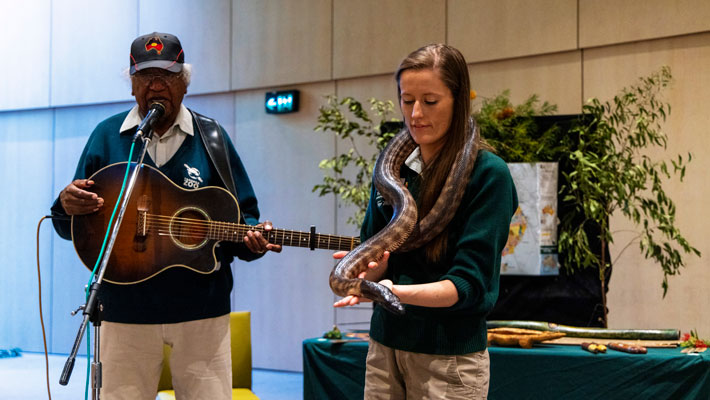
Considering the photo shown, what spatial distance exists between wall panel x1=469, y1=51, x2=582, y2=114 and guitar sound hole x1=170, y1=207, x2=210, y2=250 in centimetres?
404

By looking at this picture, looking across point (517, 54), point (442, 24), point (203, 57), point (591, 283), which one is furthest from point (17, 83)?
point (591, 283)

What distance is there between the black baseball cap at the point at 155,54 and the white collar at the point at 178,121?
0.16 meters

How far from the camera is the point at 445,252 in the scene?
1700 mm

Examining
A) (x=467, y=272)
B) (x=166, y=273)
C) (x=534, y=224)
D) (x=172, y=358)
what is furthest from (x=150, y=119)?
(x=534, y=224)

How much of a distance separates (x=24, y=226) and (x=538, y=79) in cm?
651

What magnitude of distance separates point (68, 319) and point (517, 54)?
5984 mm

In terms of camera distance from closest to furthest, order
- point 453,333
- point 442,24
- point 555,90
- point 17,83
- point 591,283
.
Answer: point 453,333 < point 591,283 < point 555,90 < point 442,24 < point 17,83

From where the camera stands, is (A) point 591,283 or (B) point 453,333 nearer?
(B) point 453,333

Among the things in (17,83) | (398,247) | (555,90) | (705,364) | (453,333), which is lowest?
(705,364)

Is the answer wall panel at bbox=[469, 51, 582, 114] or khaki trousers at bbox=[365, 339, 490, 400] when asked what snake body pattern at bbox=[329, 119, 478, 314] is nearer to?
khaki trousers at bbox=[365, 339, 490, 400]

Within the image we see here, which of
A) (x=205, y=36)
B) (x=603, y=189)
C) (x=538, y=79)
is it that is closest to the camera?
(x=603, y=189)

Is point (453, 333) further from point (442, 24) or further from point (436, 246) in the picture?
point (442, 24)

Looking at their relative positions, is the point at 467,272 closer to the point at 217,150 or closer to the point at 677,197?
the point at 217,150

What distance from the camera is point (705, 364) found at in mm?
3314
